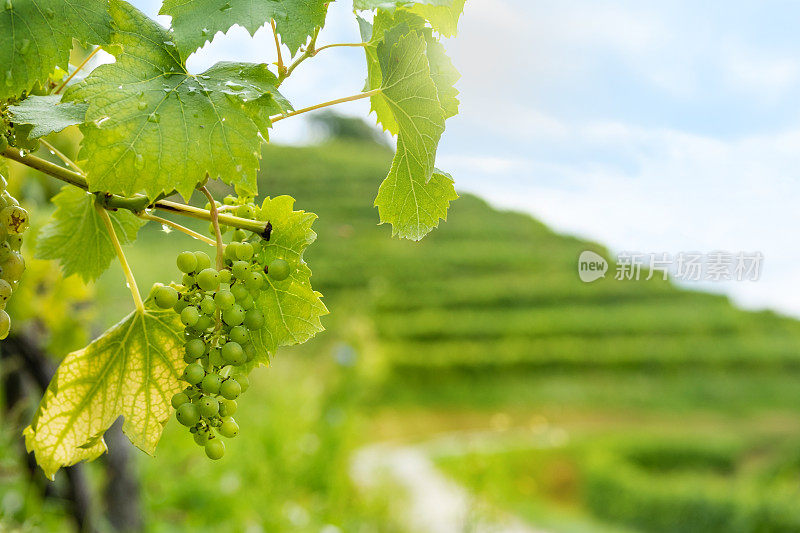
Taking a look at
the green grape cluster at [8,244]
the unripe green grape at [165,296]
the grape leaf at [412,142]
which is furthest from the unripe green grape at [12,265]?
the grape leaf at [412,142]

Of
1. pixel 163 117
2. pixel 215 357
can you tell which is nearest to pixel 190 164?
pixel 163 117

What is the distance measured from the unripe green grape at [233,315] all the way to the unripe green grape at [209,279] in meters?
0.02

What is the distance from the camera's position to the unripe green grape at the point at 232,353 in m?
0.47

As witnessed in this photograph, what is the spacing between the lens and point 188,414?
1.55ft

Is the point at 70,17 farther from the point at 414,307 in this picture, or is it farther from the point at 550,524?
the point at 414,307

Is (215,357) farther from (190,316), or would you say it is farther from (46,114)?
(46,114)

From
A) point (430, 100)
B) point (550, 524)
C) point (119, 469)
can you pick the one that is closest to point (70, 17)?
point (430, 100)

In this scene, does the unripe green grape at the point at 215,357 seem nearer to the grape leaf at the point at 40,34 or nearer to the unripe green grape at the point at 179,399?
the unripe green grape at the point at 179,399

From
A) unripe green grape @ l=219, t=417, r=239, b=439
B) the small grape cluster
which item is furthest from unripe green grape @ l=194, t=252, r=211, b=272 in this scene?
unripe green grape @ l=219, t=417, r=239, b=439

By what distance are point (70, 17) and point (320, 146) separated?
27694mm

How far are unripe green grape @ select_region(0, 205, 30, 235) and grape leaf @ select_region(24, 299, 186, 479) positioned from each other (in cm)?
10

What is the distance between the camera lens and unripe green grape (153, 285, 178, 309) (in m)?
0.49

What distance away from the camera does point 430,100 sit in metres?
0.48

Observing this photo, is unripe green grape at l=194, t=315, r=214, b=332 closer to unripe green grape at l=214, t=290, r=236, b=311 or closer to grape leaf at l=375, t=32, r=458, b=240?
unripe green grape at l=214, t=290, r=236, b=311
